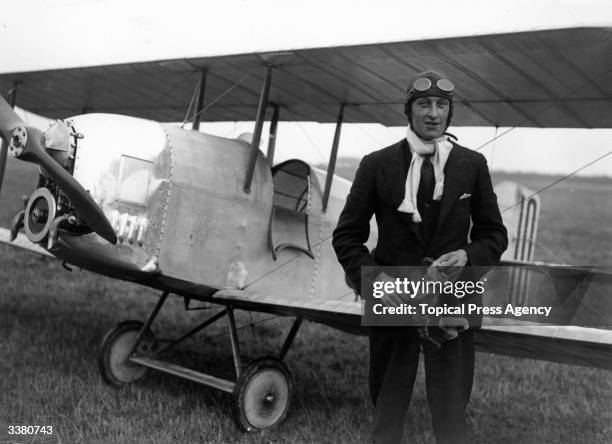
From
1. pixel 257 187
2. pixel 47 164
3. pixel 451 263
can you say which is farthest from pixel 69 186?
pixel 451 263

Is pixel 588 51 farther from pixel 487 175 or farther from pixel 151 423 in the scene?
pixel 151 423

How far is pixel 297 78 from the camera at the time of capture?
5379 millimetres

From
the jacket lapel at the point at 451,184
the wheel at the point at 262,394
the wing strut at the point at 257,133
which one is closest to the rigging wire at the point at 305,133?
the wing strut at the point at 257,133

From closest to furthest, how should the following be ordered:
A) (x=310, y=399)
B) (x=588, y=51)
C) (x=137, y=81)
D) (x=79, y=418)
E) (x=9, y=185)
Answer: (x=588, y=51) < (x=79, y=418) < (x=310, y=399) < (x=137, y=81) < (x=9, y=185)

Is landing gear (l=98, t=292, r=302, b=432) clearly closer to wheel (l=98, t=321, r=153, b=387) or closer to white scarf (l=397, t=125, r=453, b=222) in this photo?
wheel (l=98, t=321, r=153, b=387)

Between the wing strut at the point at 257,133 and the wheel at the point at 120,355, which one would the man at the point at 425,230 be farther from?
the wheel at the point at 120,355

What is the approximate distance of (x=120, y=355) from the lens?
5.39 m

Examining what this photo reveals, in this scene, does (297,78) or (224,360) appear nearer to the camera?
(297,78)

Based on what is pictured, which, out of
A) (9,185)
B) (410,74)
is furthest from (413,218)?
(9,185)

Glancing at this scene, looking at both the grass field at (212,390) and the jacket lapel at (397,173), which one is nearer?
the jacket lapel at (397,173)

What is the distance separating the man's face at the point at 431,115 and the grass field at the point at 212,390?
2.55 metres

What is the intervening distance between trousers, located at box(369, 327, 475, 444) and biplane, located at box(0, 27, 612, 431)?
1209 mm

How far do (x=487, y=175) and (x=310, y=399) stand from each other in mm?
3490

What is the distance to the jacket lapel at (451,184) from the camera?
7.46 ft
